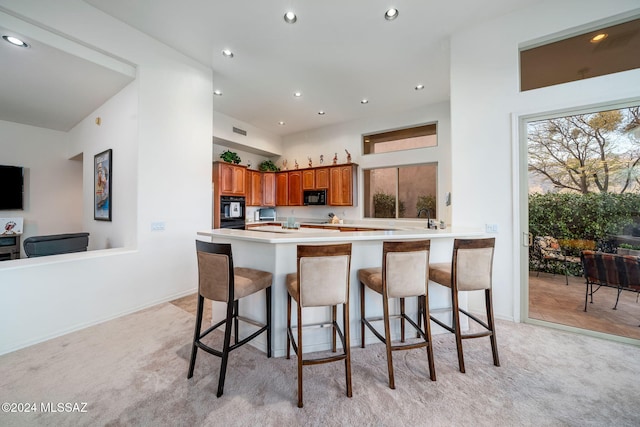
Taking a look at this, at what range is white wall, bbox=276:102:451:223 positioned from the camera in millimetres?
5008

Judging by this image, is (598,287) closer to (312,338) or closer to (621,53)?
(621,53)

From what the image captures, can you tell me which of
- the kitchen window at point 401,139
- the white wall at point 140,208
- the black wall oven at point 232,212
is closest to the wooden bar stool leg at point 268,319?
the white wall at point 140,208

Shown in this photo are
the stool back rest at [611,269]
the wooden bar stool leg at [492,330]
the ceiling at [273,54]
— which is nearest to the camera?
the wooden bar stool leg at [492,330]

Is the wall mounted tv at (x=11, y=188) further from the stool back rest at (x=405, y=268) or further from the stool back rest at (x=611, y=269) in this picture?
the stool back rest at (x=611, y=269)

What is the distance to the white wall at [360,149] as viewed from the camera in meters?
5.01

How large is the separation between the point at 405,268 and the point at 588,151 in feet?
7.99

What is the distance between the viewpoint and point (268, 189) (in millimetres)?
6672

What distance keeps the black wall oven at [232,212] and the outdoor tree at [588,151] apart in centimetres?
513

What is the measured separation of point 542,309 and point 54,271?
5176 millimetres

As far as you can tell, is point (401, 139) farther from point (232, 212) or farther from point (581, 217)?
point (232, 212)

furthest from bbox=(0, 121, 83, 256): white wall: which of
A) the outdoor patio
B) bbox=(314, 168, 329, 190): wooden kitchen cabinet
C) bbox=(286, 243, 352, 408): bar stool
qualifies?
the outdoor patio

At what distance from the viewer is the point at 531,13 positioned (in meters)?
2.62

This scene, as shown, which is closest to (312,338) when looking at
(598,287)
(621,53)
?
(598,287)

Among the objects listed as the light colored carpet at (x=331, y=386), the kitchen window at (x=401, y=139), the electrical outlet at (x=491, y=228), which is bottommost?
the light colored carpet at (x=331, y=386)
